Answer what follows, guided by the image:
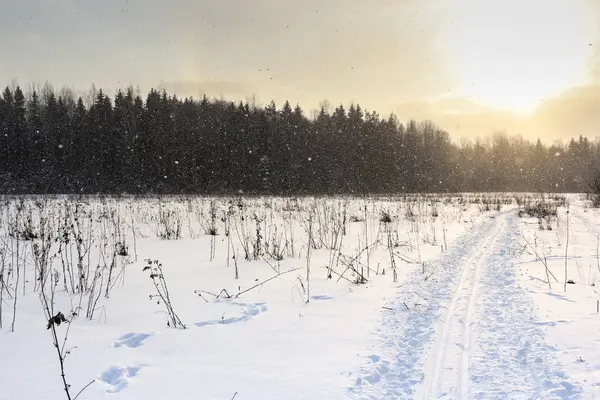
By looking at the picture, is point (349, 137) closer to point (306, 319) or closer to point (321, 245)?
point (321, 245)

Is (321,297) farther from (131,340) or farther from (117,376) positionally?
(117,376)

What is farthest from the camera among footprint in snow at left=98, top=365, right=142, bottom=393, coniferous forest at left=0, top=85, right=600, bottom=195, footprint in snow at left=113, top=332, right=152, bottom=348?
coniferous forest at left=0, top=85, right=600, bottom=195

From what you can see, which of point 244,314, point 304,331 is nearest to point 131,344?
point 244,314

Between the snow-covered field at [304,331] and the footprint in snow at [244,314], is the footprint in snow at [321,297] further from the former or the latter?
the footprint in snow at [244,314]

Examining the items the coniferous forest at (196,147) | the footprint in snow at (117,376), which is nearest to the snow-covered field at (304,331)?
the footprint in snow at (117,376)

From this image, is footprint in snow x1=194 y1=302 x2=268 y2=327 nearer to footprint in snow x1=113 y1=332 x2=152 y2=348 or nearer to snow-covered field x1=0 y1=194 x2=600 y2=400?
Result: snow-covered field x1=0 y1=194 x2=600 y2=400

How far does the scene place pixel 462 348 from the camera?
12.2ft

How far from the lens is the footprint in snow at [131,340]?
147 inches

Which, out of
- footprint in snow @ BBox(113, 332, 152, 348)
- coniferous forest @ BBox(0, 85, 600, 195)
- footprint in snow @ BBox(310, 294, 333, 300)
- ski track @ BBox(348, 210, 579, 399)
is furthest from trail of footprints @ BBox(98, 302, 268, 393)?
coniferous forest @ BBox(0, 85, 600, 195)

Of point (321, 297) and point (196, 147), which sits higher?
point (196, 147)

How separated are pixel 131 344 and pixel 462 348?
3257mm

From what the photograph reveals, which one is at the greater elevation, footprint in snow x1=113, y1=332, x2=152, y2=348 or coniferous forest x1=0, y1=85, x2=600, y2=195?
coniferous forest x1=0, y1=85, x2=600, y2=195

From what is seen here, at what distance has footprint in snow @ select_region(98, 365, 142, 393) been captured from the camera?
294cm

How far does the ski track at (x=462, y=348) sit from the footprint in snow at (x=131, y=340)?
2179 millimetres
